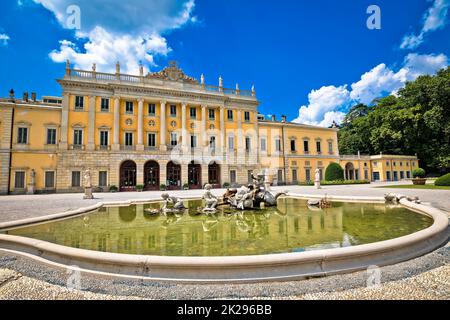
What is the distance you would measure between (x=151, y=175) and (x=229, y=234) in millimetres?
25580

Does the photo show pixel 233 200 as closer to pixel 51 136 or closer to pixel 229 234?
pixel 229 234

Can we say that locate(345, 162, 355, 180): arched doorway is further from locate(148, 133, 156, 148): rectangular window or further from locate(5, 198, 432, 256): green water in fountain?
→ locate(5, 198, 432, 256): green water in fountain

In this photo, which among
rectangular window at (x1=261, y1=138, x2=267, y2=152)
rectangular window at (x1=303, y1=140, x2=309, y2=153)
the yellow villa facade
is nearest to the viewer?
the yellow villa facade

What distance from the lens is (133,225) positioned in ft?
23.1

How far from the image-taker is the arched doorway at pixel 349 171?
4128 cm

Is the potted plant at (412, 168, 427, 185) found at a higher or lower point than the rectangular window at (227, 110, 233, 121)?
lower

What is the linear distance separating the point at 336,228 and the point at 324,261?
321cm

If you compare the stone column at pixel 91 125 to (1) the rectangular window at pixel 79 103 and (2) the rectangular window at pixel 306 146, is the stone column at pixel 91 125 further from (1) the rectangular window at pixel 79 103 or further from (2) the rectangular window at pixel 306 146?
(2) the rectangular window at pixel 306 146

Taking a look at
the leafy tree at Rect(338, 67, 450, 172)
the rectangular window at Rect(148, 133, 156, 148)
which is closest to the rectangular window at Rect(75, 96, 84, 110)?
the rectangular window at Rect(148, 133, 156, 148)

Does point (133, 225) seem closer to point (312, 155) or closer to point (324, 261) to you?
point (324, 261)

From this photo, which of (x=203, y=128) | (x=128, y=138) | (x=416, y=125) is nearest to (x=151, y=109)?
(x=128, y=138)

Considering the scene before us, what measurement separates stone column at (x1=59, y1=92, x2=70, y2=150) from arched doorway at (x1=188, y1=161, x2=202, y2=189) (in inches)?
601

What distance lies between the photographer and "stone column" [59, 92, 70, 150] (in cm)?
2558

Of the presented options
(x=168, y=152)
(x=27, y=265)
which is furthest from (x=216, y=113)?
(x=27, y=265)
